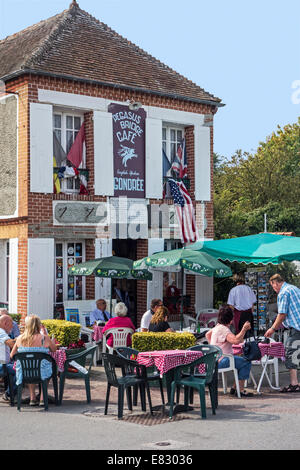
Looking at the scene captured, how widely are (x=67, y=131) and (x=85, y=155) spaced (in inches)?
29.0

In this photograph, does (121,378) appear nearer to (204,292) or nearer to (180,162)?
(204,292)

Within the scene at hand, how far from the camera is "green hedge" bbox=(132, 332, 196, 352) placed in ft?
37.3

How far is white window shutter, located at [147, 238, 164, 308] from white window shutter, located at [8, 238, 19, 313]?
367 centimetres

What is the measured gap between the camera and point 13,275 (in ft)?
53.3

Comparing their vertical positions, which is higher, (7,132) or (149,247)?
(7,132)

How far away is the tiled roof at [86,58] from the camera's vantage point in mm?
16703

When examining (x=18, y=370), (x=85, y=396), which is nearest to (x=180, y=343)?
(x=85, y=396)

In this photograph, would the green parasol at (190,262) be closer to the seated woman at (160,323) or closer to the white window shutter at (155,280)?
the seated woman at (160,323)

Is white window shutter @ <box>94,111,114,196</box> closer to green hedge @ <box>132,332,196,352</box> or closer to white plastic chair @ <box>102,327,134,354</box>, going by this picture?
white plastic chair @ <box>102,327,134,354</box>

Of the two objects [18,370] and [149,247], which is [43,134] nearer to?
[149,247]

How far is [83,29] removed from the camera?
1883 cm

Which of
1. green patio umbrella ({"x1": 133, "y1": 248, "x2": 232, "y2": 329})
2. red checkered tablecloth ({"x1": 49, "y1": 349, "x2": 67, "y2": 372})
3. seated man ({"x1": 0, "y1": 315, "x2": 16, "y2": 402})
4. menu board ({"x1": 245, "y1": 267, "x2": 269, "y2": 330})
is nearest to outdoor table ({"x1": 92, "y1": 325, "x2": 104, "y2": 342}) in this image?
green patio umbrella ({"x1": 133, "y1": 248, "x2": 232, "y2": 329})

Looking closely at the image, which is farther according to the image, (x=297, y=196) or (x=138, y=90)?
(x=297, y=196)
